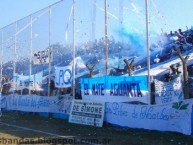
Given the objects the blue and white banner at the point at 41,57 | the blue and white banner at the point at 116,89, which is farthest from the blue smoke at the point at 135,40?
the blue and white banner at the point at 41,57

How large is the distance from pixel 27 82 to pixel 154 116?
51.1 ft

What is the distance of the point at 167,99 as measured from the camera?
16078 millimetres

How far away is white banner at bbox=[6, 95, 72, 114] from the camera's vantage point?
22.7 meters

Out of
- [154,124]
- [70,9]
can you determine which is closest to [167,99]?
Answer: [154,124]

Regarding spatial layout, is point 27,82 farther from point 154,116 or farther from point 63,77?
point 154,116

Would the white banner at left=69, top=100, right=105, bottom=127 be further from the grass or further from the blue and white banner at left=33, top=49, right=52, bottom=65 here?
the blue and white banner at left=33, top=49, right=52, bottom=65

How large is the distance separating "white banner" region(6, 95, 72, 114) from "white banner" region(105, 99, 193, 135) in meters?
4.43

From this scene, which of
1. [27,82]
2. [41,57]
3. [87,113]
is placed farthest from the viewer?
[27,82]

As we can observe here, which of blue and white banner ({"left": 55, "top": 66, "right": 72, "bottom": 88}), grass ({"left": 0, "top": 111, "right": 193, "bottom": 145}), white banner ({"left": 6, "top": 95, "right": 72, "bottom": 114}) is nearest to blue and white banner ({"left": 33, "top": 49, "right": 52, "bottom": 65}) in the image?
white banner ({"left": 6, "top": 95, "right": 72, "bottom": 114})

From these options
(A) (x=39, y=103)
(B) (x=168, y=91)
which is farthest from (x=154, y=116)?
(A) (x=39, y=103)

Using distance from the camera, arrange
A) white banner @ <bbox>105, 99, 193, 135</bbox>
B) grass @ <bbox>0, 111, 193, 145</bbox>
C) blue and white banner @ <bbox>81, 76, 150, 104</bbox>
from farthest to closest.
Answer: blue and white banner @ <bbox>81, 76, 150, 104</bbox>
white banner @ <bbox>105, 99, 193, 135</bbox>
grass @ <bbox>0, 111, 193, 145</bbox>

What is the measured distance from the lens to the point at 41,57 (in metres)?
27.8

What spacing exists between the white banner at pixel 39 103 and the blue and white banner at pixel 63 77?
0.75 metres

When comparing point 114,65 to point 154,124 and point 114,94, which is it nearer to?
point 114,94
